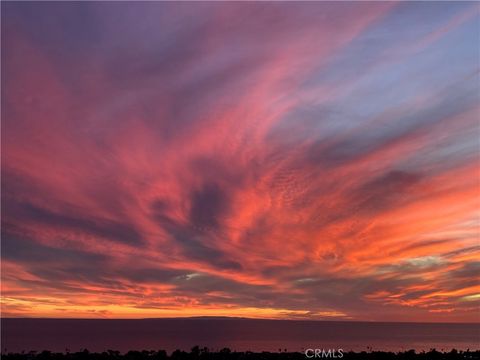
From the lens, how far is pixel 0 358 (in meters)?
35.3

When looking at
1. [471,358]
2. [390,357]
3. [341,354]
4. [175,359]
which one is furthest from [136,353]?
[471,358]

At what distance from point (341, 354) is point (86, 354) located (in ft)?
65.5

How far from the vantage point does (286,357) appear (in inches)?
1528

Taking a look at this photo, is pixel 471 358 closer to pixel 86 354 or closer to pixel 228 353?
pixel 228 353

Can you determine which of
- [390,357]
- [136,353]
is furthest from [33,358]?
[390,357]

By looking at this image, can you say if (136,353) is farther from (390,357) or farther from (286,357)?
(390,357)

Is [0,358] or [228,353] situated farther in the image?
[228,353]

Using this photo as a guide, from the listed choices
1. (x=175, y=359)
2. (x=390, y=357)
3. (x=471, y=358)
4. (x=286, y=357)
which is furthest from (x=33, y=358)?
(x=471, y=358)

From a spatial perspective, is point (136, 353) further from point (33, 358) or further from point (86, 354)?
point (33, 358)

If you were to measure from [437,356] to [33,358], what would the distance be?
3176 centimetres

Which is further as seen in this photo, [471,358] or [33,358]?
[471,358]

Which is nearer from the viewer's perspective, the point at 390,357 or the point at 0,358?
the point at 0,358

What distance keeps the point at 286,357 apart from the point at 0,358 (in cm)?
2160

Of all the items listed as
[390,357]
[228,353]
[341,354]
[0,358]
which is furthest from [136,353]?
[390,357]
